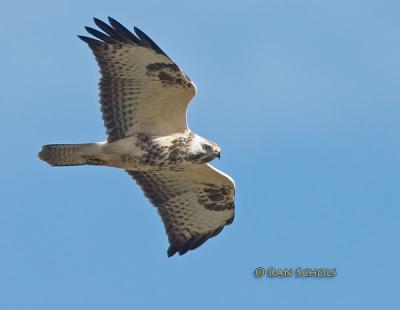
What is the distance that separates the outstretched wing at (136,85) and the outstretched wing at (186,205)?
3.78 ft

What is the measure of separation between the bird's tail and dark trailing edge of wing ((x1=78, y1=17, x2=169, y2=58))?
1.37 metres

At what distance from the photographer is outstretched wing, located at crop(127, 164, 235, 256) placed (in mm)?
17859

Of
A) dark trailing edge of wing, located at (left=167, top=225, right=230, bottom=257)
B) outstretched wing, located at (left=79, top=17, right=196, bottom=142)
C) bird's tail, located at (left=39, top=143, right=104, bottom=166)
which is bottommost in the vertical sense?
dark trailing edge of wing, located at (left=167, top=225, right=230, bottom=257)

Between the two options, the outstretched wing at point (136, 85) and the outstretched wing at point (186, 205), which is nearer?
the outstretched wing at point (136, 85)

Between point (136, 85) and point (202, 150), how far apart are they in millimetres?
1259

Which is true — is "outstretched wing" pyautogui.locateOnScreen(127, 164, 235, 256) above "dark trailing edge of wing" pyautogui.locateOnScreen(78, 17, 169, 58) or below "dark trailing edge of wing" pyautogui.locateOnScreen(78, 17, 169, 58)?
below

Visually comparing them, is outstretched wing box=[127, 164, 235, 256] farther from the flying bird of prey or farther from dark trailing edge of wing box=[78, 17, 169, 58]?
dark trailing edge of wing box=[78, 17, 169, 58]

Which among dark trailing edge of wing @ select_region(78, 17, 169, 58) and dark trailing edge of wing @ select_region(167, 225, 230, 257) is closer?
dark trailing edge of wing @ select_region(78, 17, 169, 58)

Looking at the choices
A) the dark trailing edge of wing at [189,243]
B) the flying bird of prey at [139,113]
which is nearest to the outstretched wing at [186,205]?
the dark trailing edge of wing at [189,243]

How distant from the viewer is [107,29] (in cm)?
1636

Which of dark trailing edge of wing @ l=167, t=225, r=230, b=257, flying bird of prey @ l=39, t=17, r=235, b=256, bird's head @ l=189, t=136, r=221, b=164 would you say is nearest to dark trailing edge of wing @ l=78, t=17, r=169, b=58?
flying bird of prey @ l=39, t=17, r=235, b=256

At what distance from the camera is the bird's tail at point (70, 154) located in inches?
643

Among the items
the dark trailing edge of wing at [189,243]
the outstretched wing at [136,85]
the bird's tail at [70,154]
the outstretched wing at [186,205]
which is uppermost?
the outstretched wing at [136,85]

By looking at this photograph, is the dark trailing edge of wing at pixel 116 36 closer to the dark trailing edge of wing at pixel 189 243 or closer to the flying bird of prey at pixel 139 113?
the flying bird of prey at pixel 139 113
